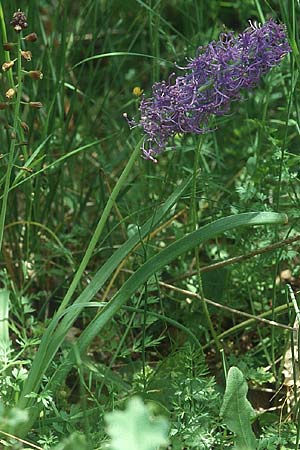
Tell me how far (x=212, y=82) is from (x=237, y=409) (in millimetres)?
599

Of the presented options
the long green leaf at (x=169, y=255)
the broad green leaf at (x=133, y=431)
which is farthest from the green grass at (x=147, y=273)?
the broad green leaf at (x=133, y=431)

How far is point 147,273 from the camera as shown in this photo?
1.55 meters

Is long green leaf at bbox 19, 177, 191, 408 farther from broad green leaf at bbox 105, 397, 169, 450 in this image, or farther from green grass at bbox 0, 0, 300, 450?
broad green leaf at bbox 105, 397, 169, 450

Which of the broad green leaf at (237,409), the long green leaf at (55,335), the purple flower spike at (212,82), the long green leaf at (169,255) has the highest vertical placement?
the purple flower spike at (212,82)

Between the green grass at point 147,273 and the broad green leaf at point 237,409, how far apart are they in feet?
0.12

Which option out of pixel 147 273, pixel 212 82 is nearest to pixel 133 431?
pixel 147 273

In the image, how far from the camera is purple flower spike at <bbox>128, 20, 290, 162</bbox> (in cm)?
152

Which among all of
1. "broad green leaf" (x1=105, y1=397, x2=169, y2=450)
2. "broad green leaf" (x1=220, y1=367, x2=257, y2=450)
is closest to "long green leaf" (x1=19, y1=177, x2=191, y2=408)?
"broad green leaf" (x1=220, y1=367, x2=257, y2=450)

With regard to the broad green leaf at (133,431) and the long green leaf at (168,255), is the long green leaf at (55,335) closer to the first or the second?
the long green leaf at (168,255)

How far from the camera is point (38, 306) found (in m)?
2.25

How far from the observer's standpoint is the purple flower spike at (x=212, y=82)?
4.99 feet

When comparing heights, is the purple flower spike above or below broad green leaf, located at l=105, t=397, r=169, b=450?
above

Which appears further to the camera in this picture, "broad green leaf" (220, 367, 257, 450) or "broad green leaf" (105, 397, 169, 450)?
"broad green leaf" (220, 367, 257, 450)

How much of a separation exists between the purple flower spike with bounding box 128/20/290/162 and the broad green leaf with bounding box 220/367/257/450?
428 mm
